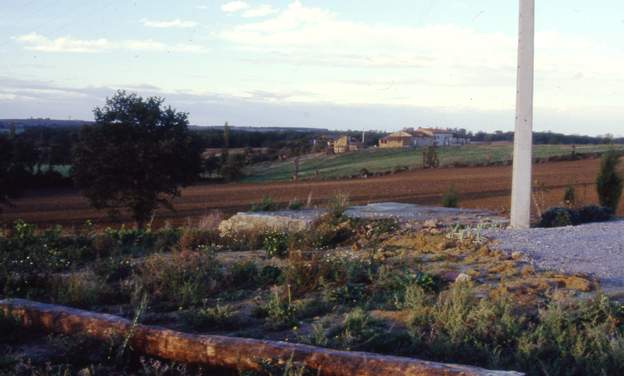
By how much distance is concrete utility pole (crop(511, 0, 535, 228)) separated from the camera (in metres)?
11.5

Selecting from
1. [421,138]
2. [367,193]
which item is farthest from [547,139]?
[367,193]

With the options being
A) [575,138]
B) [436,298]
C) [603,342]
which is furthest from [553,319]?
[575,138]

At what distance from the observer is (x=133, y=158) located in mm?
25828

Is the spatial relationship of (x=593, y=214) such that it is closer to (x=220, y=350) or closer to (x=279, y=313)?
(x=279, y=313)

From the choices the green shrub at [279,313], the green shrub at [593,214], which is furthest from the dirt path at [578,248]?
the green shrub at [279,313]

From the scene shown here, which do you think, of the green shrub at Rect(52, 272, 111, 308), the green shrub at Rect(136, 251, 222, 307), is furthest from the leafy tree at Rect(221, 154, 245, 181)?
the green shrub at Rect(52, 272, 111, 308)

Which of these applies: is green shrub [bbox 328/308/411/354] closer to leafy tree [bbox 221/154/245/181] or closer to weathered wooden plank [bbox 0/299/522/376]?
weathered wooden plank [bbox 0/299/522/376]

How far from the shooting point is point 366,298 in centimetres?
709

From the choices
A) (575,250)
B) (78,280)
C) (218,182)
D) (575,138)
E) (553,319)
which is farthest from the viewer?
(575,138)

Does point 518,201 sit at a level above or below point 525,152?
Result: below

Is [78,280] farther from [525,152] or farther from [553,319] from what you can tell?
[525,152]

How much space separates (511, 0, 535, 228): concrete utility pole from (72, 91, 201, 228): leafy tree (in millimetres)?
16272

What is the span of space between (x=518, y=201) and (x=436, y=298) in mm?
5290

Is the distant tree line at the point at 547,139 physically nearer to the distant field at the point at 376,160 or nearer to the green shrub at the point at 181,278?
the distant field at the point at 376,160
